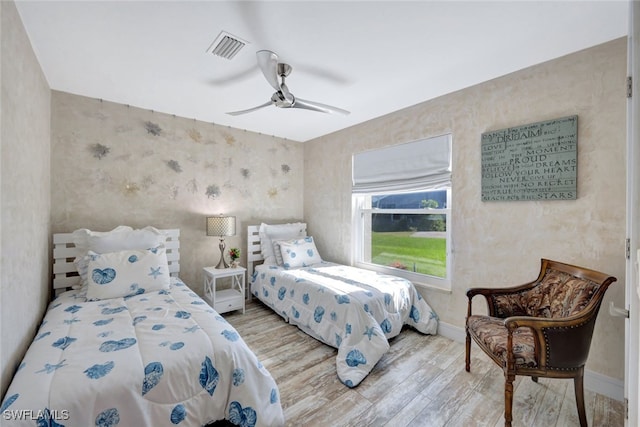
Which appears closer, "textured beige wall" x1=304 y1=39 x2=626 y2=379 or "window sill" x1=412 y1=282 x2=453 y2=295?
"textured beige wall" x1=304 y1=39 x2=626 y2=379

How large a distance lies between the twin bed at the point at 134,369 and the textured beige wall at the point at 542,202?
2086 millimetres

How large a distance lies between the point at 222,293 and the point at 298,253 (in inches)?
42.2

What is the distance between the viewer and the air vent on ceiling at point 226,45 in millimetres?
1758

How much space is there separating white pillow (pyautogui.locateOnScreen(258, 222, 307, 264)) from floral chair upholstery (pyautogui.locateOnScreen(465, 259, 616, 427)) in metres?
2.53

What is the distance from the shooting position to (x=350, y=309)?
2287mm

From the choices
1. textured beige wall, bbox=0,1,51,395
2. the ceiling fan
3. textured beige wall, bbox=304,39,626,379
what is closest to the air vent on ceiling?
the ceiling fan

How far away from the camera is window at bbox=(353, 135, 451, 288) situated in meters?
2.78

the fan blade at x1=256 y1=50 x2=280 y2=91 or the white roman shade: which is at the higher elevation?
the fan blade at x1=256 y1=50 x2=280 y2=91

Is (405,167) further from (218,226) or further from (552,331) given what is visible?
(218,226)

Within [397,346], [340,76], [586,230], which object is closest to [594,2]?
[586,230]

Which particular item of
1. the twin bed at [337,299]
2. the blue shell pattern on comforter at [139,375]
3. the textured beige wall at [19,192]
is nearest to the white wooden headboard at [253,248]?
the twin bed at [337,299]

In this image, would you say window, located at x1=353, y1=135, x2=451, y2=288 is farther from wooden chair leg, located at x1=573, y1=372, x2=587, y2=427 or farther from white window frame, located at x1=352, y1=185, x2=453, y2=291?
wooden chair leg, located at x1=573, y1=372, x2=587, y2=427

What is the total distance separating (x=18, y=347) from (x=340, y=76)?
109 inches

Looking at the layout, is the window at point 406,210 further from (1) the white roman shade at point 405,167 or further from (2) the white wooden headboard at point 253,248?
(2) the white wooden headboard at point 253,248
